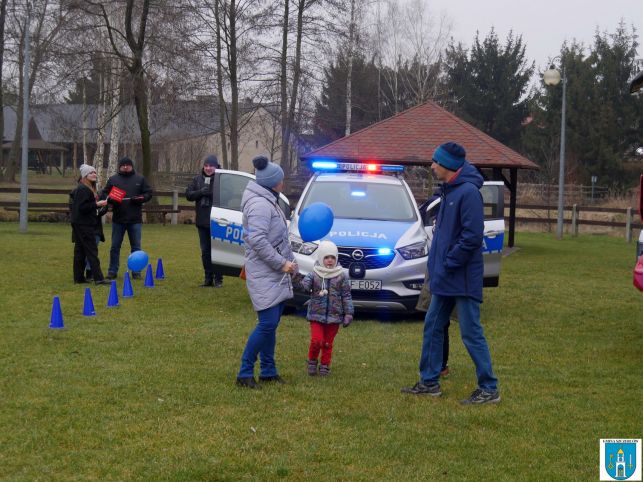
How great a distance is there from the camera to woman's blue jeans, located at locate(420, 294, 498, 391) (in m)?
6.87

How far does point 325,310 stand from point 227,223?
4619 mm


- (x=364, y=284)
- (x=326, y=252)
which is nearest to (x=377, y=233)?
(x=364, y=284)

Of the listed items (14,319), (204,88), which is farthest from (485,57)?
(14,319)

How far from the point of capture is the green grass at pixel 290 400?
17.6 feet

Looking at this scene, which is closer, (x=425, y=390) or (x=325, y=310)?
(x=425, y=390)

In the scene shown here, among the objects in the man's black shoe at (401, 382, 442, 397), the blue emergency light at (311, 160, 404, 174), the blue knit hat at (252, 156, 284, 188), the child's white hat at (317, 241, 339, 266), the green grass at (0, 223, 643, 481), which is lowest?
the green grass at (0, 223, 643, 481)

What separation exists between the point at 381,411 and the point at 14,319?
551cm

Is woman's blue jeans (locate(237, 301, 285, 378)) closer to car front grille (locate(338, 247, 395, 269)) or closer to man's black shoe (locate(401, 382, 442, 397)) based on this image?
man's black shoe (locate(401, 382, 442, 397))

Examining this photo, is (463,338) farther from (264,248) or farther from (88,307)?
(88,307)

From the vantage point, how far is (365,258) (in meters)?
10.9

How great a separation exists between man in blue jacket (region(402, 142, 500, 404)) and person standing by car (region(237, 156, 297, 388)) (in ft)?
3.89

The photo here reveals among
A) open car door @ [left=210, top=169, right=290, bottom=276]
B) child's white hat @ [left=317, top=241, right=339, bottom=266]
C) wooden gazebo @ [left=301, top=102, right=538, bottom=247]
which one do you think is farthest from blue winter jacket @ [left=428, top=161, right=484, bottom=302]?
wooden gazebo @ [left=301, top=102, right=538, bottom=247]

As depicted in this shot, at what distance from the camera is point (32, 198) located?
1738 inches

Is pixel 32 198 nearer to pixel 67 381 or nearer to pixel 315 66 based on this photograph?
pixel 315 66
